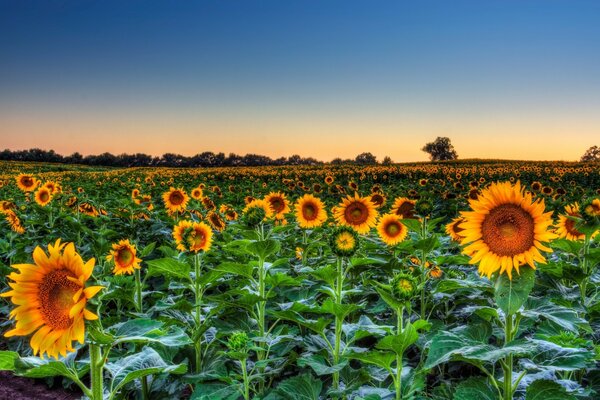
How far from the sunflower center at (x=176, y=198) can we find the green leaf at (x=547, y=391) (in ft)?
19.8

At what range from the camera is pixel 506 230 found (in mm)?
2123

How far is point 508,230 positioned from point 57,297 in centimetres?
183

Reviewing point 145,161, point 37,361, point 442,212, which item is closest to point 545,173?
point 442,212

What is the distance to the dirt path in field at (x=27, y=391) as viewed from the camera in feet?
13.5

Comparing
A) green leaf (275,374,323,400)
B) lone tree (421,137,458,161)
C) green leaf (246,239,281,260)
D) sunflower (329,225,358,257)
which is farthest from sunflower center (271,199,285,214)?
lone tree (421,137,458,161)

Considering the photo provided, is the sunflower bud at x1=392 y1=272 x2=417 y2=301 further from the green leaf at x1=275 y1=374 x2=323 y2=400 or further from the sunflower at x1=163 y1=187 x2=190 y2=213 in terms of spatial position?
the sunflower at x1=163 y1=187 x2=190 y2=213

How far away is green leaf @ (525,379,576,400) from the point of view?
1.80 meters

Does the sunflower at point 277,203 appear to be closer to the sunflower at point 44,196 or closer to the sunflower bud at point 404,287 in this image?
the sunflower bud at point 404,287

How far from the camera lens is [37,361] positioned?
184 cm

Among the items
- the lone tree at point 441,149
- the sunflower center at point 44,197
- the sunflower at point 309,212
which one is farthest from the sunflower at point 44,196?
the lone tree at point 441,149

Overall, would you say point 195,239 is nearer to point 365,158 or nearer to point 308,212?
point 308,212

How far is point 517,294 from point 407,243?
1.60 metres

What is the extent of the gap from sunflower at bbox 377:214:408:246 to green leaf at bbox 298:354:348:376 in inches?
102

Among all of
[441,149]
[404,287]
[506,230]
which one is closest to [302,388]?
[404,287]
